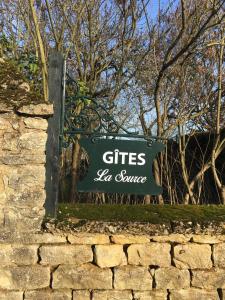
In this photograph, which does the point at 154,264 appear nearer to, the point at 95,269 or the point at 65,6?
the point at 95,269

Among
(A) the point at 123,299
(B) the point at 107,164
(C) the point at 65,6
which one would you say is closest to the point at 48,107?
(B) the point at 107,164

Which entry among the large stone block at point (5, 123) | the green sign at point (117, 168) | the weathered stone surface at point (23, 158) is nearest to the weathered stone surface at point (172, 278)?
the green sign at point (117, 168)

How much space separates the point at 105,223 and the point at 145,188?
1.66ft

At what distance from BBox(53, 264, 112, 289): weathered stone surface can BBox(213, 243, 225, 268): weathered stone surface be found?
87 cm

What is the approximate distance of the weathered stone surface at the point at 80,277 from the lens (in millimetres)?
3316

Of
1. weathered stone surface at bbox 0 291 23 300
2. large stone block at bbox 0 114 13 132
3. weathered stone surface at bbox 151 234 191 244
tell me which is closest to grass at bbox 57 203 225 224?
weathered stone surface at bbox 151 234 191 244

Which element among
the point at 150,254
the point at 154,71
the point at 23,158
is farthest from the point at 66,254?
the point at 154,71

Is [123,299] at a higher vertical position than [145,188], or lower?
lower

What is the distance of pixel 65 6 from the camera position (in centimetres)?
754

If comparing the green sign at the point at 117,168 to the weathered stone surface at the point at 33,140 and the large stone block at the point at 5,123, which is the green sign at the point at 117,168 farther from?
the large stone block at the point at 5,123

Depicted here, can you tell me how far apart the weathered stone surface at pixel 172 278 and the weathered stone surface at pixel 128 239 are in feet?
0.86

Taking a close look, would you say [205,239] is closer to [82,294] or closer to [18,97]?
[82,294]

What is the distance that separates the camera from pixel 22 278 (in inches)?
130

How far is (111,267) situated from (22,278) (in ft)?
2.22
